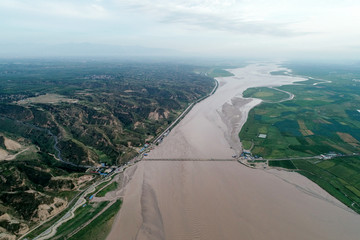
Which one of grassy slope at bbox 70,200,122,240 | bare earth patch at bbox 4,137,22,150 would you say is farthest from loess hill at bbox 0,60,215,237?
grassy slope at bbox 70,200,122,240

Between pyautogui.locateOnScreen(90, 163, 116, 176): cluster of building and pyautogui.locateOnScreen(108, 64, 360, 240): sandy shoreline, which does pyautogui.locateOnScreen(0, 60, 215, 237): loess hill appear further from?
pyautogui.locateOnScreen(108, 64, 360, 240): sandy shoreline

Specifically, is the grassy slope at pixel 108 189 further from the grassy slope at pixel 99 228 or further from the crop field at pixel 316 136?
the crop field at pixel 316 136

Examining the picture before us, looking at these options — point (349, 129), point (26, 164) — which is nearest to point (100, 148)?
point (26, 164)

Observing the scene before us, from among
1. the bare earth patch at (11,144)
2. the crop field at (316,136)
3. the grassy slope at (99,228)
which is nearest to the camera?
the grassy slope at (99,228)

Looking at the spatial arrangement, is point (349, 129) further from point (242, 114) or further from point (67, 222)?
point (67, 222)

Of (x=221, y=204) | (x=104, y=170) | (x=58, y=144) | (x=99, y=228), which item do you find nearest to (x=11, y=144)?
(x=58, y=144)

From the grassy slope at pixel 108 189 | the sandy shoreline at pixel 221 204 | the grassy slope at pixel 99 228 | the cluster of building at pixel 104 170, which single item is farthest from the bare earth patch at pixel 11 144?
the grassy slope at pixel 99 228

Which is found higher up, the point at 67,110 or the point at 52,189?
the point at 67,110
